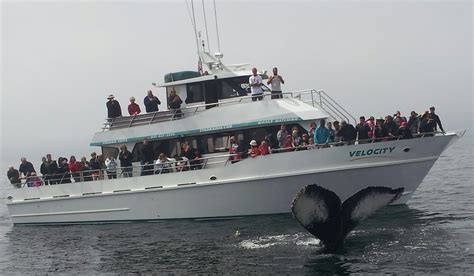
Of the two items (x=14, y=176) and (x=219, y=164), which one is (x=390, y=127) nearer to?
(x=219, y=164)

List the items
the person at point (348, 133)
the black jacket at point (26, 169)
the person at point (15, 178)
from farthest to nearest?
the black jacket at point (26, 169) → the person at point (15, 178) → the person at point (348, 133)

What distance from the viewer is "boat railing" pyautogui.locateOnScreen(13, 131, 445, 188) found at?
61.0 ft

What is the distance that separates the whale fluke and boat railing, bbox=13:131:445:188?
320 centimetres

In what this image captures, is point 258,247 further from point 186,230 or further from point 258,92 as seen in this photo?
point 258,92

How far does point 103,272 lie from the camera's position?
1532cm

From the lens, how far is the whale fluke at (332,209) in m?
14.3

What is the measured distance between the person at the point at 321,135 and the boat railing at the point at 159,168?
13 centimetres

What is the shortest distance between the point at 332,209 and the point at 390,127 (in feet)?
16.6

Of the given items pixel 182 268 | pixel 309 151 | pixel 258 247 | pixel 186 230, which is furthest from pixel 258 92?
pixel 182 268

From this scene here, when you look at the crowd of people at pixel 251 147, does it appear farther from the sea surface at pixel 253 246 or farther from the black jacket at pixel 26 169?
the sea surface at pixel 253 246

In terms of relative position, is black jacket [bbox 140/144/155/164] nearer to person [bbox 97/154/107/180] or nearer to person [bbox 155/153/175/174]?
person [bbox 155/153/175/174]

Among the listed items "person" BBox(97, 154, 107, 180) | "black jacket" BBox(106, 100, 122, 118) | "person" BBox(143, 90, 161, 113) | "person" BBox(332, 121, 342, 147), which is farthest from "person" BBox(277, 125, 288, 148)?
"person" BBox(97, 154, 107, 180)

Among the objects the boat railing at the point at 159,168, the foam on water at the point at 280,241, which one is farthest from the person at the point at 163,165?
the foam on water at the point at 280,241

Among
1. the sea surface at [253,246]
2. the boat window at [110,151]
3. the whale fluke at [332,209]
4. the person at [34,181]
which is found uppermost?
the boat window at [110,151]
